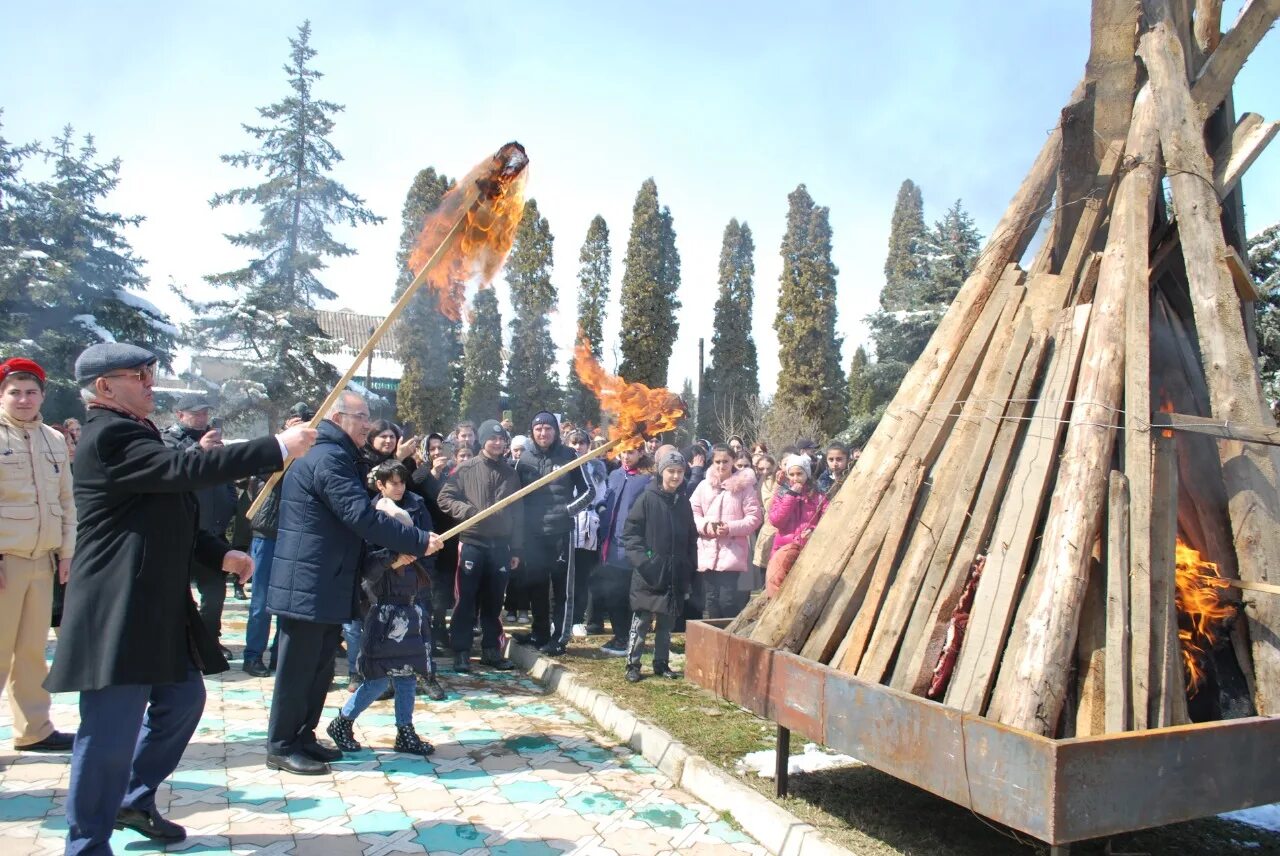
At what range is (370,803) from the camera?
14.8ft

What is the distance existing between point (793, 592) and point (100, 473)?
319cm

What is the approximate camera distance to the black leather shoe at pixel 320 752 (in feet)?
16.4

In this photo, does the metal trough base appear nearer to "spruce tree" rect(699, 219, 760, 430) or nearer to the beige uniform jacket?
the beige uniform jacket

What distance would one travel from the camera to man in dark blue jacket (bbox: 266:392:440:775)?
191 inches

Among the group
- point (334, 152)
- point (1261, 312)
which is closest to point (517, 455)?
point (1261, 312)

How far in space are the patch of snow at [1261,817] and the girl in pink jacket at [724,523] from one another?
14.3 feet

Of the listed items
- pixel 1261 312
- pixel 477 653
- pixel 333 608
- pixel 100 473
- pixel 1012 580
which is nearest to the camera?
pixel 100 473

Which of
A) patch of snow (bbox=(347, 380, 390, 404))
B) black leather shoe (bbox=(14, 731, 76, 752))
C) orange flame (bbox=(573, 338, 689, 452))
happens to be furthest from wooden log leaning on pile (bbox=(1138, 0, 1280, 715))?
black leather shoe (bbox=(14, 731, 76, 752))

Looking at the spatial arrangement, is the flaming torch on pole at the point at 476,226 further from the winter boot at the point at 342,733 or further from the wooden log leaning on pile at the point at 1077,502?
the wooden log leaning on pile at the point at 1077,502

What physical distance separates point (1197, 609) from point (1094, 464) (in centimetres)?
95

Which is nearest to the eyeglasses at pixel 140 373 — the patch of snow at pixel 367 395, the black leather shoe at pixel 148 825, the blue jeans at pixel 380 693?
the patch of snow at pixel 367 395

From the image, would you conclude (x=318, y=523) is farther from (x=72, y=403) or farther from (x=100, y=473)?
(x=72, y=403)

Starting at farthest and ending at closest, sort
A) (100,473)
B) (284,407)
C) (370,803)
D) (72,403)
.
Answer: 1. (284,407)
2. (72,403)
3. (370,803)
4. (100,473)

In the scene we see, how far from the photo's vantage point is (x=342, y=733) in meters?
5.24
